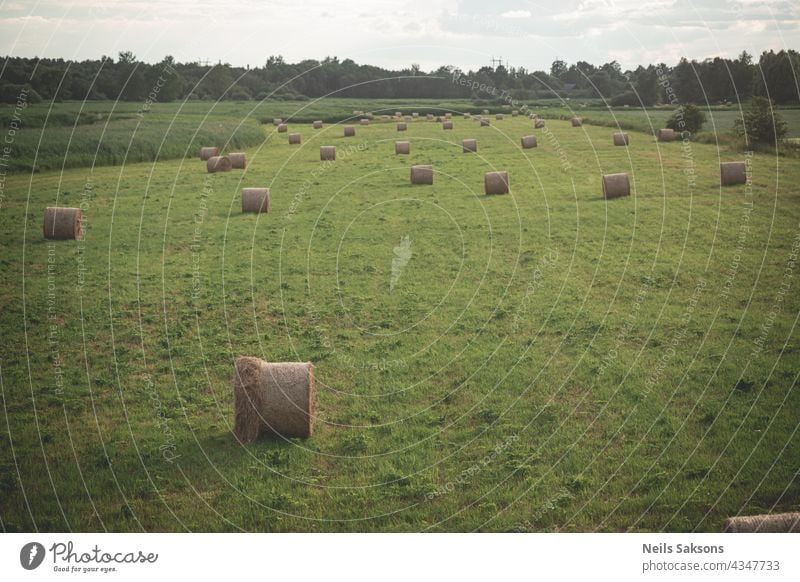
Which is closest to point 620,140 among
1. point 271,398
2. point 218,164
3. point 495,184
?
point 495,184

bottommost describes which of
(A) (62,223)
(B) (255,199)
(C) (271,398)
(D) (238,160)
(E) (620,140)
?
(C) (271,398)

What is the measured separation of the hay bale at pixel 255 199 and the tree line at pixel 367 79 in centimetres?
427

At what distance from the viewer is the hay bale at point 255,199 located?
87.6 feet

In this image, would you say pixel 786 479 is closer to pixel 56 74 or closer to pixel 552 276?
pixel 552 276

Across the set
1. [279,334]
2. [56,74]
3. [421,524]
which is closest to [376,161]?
[56,74]

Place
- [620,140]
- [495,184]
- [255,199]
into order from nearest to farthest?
1. [255,199]
2. [495,184]
3. [620,140]

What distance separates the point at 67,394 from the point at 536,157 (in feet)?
105

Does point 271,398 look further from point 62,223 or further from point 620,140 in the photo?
point 620,140

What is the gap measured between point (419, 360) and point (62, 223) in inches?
589

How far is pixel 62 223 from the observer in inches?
919

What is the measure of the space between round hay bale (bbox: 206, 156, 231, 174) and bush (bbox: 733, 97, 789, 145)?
24.6m

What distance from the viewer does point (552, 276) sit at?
18.1 meters

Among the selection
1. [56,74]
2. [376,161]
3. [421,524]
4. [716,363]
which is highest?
[56,74]

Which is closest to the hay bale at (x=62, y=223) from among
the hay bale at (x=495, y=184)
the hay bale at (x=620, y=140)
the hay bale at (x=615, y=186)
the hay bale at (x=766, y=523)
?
the hay bale at (x=495, y=184)
